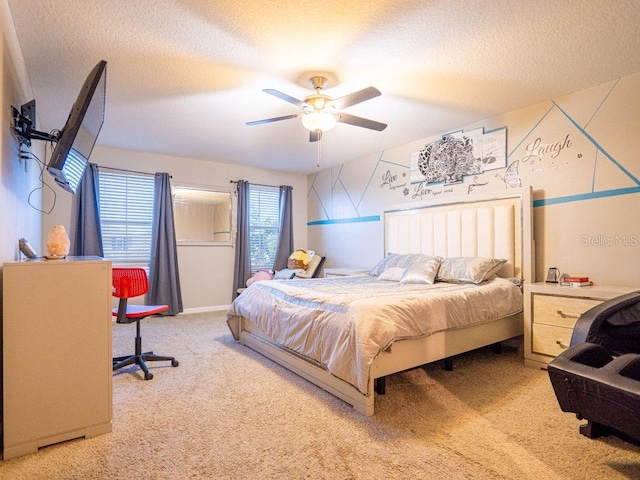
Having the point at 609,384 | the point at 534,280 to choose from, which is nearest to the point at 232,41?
the point at 609,384

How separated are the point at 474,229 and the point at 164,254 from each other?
4175 millimetres

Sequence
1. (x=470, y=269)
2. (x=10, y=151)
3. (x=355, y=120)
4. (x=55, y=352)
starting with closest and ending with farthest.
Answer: (x=55, y=352) → (x=10, y=151) → (x=355, y=120) → (x=470, y=269)

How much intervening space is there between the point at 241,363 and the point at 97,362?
4.34 feet

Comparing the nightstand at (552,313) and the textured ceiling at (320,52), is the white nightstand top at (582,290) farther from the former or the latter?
the textured ceiling at (320,52)

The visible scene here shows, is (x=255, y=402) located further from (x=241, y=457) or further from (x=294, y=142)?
(x=294, y=142)

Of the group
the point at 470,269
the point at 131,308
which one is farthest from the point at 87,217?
the point at 470,269

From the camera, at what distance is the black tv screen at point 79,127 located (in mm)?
1949

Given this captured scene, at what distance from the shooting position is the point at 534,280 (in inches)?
130

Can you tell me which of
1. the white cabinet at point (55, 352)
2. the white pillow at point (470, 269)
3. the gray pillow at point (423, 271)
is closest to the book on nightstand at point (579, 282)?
the white pillow at point (470, 269)

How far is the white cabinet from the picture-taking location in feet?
5.44

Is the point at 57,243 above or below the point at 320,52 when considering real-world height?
below

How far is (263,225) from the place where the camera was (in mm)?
6160

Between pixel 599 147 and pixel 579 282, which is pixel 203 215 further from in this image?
pixel 599 147

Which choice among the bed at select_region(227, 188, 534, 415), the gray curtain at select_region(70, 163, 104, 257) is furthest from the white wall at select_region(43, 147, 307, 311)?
the bed at select_region(227, 188, 534, 415)
